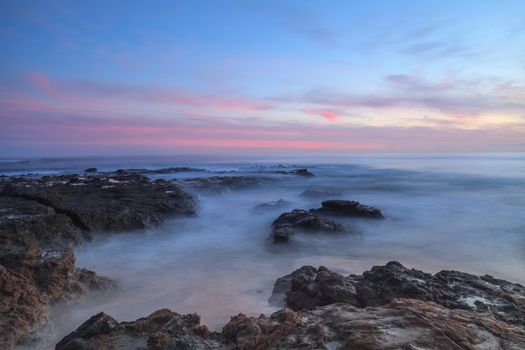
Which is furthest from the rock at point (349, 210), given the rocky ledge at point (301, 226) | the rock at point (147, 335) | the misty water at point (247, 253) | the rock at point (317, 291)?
the rock at point (147, 335)

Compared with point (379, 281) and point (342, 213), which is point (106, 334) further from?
point (342, 213)

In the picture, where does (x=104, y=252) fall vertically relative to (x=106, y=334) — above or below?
below

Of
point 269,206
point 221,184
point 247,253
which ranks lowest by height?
point 247,253

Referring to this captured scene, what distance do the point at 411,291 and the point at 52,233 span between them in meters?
7.29

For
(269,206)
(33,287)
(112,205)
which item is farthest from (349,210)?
(33,287)

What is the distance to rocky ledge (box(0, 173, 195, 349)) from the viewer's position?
427 cm

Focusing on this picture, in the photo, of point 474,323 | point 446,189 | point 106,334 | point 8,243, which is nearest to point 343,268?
point 474,323

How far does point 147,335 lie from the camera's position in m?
3.27

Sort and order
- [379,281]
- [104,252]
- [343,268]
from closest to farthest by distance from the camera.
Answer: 1. [379,281]
2. [343,268]
3. [104,252]

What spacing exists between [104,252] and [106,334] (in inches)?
222

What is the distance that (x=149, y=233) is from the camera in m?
10.1

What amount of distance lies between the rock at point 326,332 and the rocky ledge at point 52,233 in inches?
55.8

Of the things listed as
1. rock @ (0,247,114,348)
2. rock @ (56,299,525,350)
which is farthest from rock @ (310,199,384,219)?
rock @ (56,299,525,350)

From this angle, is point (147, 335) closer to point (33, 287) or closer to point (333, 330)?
point (333, 330)
